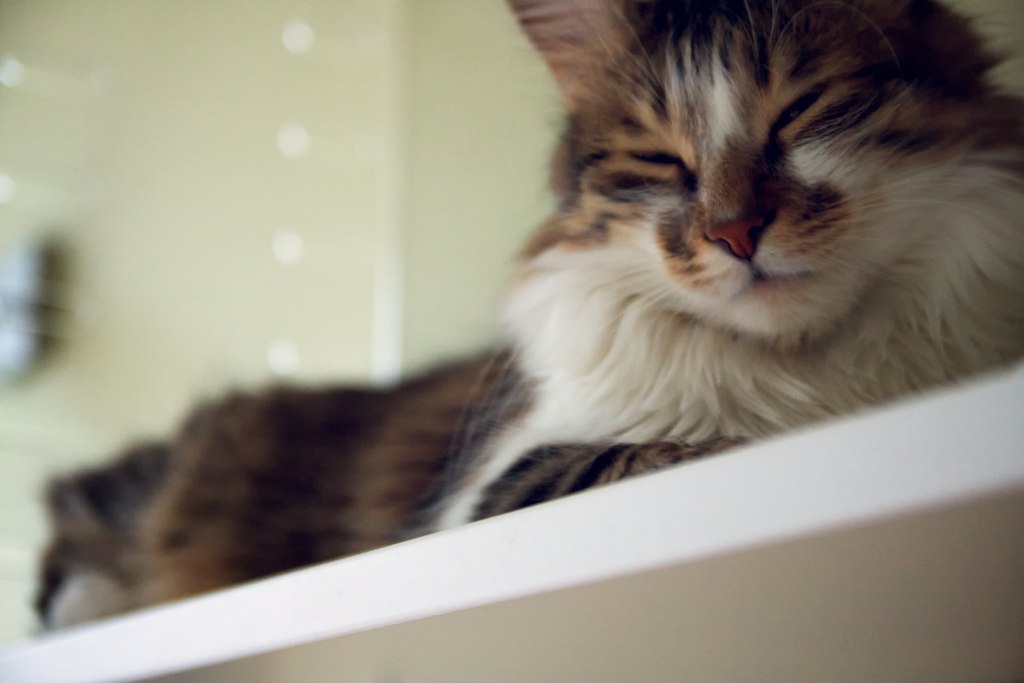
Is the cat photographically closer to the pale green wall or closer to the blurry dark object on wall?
the pale green wall

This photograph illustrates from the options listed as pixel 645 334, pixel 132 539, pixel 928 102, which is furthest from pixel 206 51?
pixel 928 102

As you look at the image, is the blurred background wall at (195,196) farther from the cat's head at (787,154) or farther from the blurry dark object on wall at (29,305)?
the cat's head at (787,154)

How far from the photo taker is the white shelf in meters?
0.33

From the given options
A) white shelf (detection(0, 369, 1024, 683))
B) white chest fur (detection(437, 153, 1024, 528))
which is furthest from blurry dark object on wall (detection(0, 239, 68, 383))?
white chest fur (detection(437, 153, 1024, 528))

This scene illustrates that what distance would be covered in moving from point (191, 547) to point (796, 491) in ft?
3.15

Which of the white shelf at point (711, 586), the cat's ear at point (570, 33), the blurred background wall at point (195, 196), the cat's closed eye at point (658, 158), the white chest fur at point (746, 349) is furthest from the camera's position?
the blurred background wall at point (195, 196)

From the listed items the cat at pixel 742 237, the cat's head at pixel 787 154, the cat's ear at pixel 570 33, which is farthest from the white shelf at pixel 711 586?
the cat's ear at pixel 570 33

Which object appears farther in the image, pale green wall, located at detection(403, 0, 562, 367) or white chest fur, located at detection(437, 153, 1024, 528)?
pale green wall, located at detection(403, 0, 562, 367)

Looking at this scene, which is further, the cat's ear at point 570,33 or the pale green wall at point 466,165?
the pale green wall at point 466,165

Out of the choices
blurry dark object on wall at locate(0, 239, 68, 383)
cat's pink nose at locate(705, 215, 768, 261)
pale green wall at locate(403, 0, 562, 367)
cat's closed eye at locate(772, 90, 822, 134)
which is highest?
cat's closed eye at locate(772, 90, 822, 134)

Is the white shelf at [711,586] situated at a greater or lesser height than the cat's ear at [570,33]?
lesser

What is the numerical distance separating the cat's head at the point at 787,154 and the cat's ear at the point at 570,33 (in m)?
0.06

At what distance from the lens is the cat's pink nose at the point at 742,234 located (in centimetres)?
61

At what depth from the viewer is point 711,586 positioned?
1.45 feet
